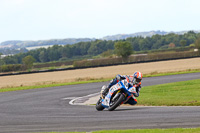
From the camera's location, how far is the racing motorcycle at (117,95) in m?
15.0

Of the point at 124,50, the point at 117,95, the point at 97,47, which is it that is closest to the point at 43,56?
the point at 97,47

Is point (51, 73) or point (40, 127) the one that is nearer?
point (40, 127)

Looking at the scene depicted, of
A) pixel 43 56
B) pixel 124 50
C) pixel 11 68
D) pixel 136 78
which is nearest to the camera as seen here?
pixel 136 78

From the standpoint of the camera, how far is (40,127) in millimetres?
12016

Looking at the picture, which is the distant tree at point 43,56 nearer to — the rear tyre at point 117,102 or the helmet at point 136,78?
the rear tyre at point 117,102

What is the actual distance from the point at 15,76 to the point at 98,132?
156 ft

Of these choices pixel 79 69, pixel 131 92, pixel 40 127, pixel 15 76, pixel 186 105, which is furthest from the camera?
pixel 79 69

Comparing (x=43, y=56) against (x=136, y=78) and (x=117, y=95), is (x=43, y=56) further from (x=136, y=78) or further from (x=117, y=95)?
(x=136, y=78)

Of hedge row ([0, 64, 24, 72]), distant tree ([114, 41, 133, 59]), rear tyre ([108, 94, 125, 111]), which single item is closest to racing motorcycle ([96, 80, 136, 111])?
rear tyre ([108, 94, 125, 111])

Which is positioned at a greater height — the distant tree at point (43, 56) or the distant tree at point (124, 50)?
the distant tree at point (124, 50)

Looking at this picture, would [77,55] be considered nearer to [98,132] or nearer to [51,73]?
[51,73]

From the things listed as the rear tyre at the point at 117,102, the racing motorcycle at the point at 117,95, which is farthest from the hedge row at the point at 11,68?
the rear tyre at the point at 117,102

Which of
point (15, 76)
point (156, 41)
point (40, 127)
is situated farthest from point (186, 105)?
point (156, 41)

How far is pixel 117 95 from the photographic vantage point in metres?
15.1
